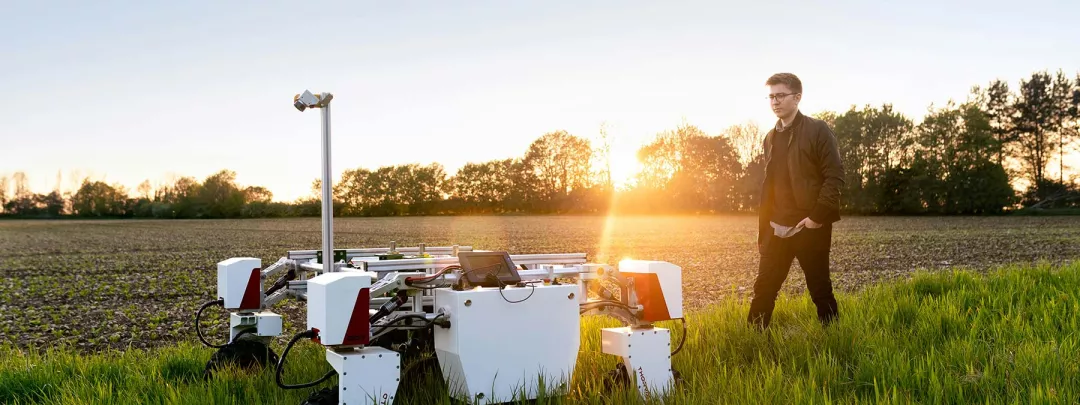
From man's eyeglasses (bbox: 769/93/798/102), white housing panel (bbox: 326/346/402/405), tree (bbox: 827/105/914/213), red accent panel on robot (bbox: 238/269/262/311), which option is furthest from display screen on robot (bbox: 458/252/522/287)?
tree (bbox: 827/105/914/213)

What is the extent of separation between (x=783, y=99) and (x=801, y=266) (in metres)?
1.26

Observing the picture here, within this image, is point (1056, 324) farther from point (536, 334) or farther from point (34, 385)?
point (34, 385)

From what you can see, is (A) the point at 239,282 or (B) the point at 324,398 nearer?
(B) the point at 324,398

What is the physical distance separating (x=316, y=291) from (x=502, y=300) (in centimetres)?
93

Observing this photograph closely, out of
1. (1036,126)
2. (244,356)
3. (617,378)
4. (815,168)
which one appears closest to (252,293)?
(244,356)

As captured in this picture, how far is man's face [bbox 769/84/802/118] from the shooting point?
18.6ft

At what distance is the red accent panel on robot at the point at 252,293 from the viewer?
17.8ft

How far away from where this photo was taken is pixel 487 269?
410 centimetres

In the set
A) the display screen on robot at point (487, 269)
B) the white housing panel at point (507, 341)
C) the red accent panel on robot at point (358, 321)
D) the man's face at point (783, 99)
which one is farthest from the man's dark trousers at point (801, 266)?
the red accent panel on robot at point (358, 321)

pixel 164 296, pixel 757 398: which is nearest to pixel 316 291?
pixel 757 398

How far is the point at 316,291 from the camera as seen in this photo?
3650 mm

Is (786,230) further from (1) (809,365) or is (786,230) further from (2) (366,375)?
(2) (366,375)

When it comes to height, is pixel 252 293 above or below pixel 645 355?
above

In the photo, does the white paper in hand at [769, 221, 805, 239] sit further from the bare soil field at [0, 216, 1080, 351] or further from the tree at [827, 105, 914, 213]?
the tree at [827, 105, 914, 213]
